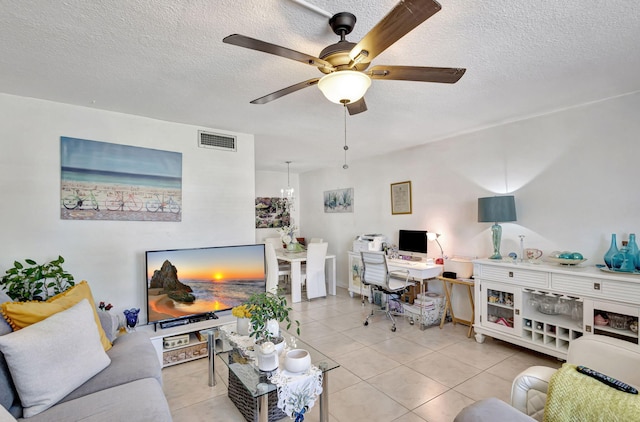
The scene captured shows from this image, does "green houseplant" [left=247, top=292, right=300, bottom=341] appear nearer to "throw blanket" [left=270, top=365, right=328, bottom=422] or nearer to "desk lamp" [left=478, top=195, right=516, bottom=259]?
"throw blanket" [left=270, top=365, right=328, bottom=422]

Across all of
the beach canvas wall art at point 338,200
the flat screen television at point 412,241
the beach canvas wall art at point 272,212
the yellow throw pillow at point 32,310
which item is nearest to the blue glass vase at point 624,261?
the flat screen television at point 412,241

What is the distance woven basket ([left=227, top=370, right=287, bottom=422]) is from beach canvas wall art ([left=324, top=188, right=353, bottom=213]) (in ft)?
13.1

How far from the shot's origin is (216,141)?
3.49m

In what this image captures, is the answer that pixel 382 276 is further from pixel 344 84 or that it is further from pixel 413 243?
→ pixel 344 84

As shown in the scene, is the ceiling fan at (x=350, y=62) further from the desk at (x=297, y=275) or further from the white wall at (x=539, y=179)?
the desk at (x=297, y=275)

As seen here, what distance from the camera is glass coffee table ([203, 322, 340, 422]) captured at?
1723mm

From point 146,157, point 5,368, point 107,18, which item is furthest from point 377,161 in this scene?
point 5,368

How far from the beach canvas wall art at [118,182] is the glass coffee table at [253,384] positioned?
59.8 inches

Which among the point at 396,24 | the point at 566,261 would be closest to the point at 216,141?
the point at 396,24

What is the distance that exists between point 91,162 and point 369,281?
3397 millimetres

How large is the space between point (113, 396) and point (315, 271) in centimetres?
375

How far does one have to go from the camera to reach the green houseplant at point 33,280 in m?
2.27

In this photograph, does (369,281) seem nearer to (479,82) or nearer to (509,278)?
(509,278)

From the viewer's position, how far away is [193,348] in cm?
296
